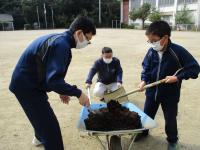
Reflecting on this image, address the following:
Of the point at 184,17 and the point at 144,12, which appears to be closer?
the point at 184,17

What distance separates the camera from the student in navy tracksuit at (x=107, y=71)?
18.1 ft

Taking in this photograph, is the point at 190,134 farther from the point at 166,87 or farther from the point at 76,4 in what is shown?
the point at 76,4

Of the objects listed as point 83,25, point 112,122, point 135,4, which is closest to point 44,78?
point 83,25

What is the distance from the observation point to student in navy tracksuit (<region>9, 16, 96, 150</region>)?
2.79 meters

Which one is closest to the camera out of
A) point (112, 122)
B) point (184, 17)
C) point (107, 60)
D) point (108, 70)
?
point (112, 122)

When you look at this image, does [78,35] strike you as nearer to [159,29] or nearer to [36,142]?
[159,29]

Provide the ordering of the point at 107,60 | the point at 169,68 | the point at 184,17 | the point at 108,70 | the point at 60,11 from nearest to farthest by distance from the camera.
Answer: the point at 169,68
the point at 107,60
the point at 108,70
the point at 184,17
the point at 60,11

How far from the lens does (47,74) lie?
9.20 feet

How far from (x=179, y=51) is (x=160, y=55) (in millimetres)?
248

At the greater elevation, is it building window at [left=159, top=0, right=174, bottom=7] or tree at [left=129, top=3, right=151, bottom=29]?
building window at [left=159, top=0, right=174, bottom=7]

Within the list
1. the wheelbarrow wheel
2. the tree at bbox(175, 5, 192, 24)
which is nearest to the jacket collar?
the wheelbarrow wheel

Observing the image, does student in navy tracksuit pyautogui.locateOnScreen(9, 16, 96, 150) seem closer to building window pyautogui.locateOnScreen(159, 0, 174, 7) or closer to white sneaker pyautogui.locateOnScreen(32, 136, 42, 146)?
white sneaker pyautogui.locateOnScreen(32, 136, 42, 146)

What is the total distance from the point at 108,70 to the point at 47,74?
297cm

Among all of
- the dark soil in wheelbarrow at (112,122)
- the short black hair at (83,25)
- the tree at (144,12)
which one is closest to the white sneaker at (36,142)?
the dark soil in wheelbarrow at (112,122)
